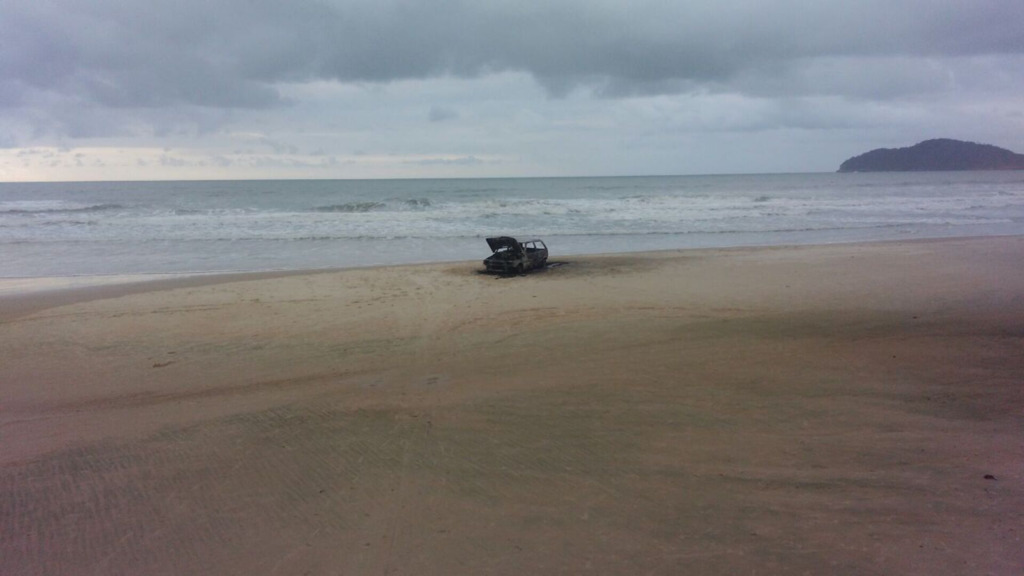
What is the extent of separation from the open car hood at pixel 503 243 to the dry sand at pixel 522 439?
12.8ft

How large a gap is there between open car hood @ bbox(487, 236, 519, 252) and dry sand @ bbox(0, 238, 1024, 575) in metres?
3.89

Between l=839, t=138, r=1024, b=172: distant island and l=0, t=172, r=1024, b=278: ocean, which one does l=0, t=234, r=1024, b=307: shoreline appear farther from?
l=839, t=138, r=1024, b=172: distant island

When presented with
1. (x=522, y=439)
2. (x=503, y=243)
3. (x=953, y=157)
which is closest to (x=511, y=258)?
(x=503, y=243)

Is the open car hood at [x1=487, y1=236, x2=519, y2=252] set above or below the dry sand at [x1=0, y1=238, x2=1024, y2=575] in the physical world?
above

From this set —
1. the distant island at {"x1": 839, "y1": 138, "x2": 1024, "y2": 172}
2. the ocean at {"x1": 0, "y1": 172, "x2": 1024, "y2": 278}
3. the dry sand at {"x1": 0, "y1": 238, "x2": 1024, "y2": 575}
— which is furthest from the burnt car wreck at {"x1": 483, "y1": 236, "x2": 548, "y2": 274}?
the distant island at {"x1": 839, "y1": 138, "x2": 1024, "y2": 172}

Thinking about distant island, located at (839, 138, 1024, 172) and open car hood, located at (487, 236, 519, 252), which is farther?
distant island, located at (839, 138, 1024, 172)

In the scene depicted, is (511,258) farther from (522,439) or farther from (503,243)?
(522,439)

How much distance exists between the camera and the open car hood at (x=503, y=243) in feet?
47.2

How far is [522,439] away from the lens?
5309 mm

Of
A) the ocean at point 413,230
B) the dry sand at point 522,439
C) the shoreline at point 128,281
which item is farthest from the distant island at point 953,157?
the dry sand at point 522,439

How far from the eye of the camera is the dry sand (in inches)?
149

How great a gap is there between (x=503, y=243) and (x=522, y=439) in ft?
31.8

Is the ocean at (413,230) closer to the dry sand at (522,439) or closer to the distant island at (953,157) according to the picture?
the dry sand at (522,439)

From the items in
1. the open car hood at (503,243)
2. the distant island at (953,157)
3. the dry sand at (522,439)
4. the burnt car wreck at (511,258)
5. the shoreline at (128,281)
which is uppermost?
the distant island at (953,157)
